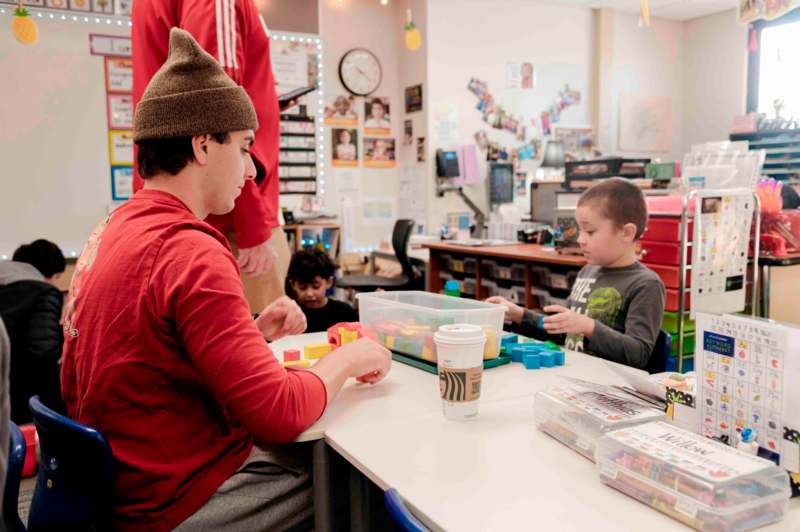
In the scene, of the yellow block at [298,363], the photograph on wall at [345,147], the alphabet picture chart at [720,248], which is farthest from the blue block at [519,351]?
the photograph on wall at [345,147]

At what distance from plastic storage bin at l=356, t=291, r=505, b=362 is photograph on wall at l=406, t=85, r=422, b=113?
4.06m

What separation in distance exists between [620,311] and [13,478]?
1618mm

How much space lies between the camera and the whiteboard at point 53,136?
14.3ft

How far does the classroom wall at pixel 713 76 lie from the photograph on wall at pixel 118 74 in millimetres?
5444

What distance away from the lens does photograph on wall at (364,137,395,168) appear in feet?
19.0

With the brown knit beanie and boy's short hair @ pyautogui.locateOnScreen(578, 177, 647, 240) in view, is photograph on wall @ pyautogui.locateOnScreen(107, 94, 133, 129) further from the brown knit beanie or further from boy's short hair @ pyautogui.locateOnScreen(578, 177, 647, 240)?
the brown knit beanie

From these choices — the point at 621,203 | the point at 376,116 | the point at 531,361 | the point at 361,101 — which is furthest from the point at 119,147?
the point at 531,361

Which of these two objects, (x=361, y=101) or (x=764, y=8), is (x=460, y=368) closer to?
(x=764, y=8)

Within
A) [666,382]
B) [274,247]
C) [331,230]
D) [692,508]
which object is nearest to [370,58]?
[331,230]

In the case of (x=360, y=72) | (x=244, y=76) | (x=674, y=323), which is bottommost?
(x=674, y=323)

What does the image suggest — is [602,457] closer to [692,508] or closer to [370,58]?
[692,508]

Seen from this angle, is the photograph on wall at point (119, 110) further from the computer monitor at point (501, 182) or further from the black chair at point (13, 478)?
the black chair at point (13, 478)

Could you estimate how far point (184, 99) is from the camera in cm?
115

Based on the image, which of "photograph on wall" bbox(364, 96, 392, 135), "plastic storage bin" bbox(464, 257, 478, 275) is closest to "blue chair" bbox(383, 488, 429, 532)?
"plastic storage bin" bbox(464, 257, 478, 275)
